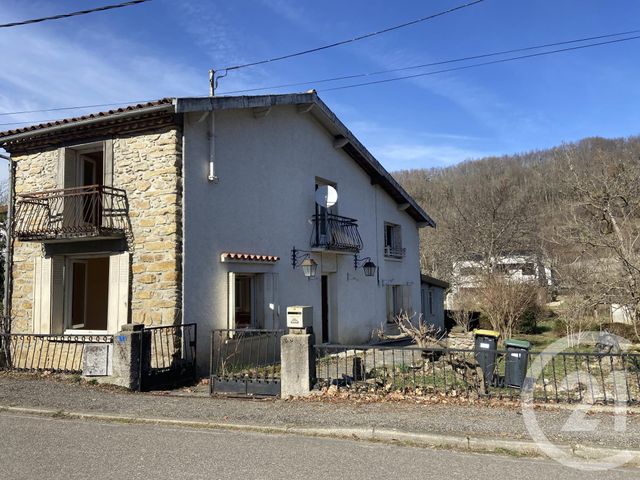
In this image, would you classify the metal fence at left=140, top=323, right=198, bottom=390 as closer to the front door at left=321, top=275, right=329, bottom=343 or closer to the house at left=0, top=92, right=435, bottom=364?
the house at left=0, top=92, right=435, bottom=364

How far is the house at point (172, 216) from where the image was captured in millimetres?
10039

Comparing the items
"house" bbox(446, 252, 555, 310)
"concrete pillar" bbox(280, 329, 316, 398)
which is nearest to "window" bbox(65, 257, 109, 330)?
"concrete pillar" bbox(280, 329, 316, 398)

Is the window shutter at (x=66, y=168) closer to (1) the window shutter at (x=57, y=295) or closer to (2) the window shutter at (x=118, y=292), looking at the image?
(1) the window shutter at (x=57, y=295)

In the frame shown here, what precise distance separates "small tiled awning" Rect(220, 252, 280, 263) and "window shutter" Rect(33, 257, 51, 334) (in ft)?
12.0

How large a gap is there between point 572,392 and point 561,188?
5015 mm

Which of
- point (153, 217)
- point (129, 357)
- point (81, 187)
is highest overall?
point (81, 187)

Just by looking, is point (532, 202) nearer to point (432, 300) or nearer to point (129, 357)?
point (432, 300)

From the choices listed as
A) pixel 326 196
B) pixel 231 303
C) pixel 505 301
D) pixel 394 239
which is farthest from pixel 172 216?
pixel 505 301

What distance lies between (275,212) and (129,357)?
5.35m

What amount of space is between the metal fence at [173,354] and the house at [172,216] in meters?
0.26

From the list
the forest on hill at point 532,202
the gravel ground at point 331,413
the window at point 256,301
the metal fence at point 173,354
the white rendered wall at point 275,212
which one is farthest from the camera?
the window at point 256,301

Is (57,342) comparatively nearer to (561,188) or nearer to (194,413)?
(194,413)

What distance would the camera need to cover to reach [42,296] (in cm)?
1087

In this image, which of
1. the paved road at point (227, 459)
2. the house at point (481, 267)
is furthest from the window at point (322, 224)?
the house at point (481, 267)
